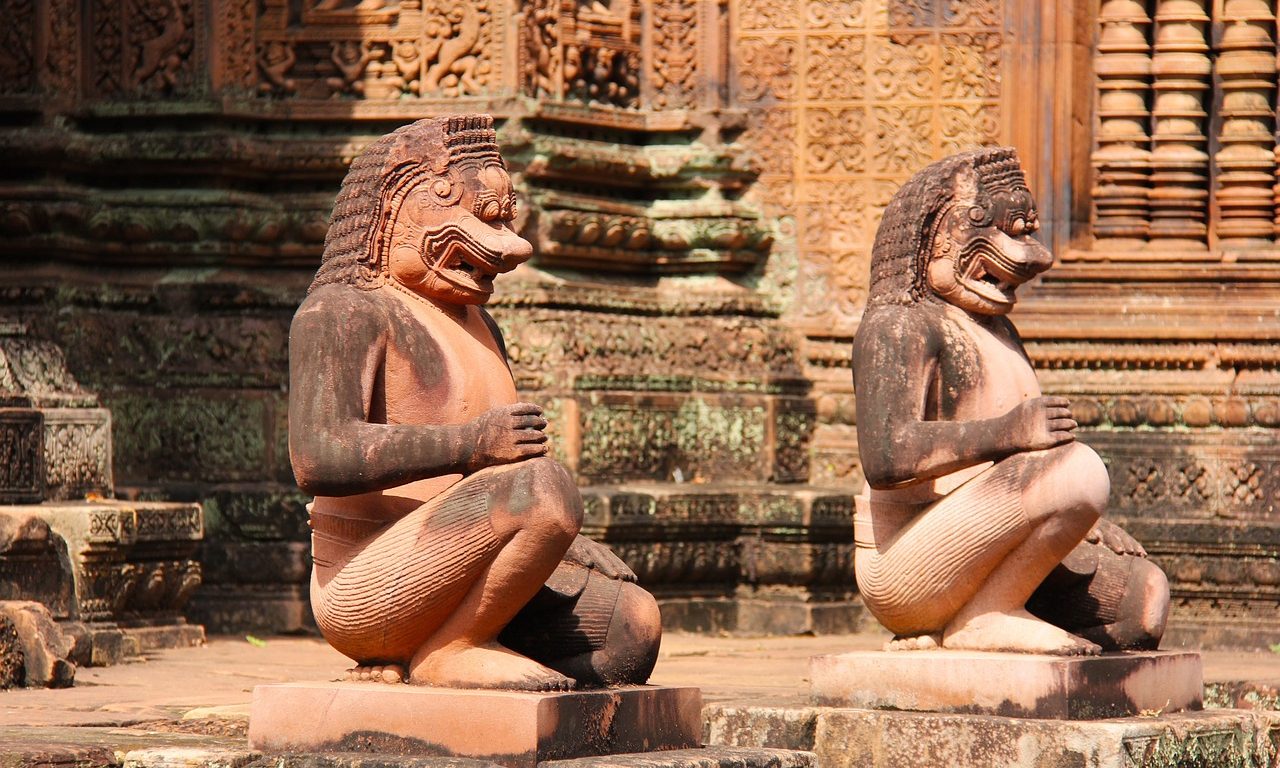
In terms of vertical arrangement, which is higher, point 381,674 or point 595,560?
point 595,560

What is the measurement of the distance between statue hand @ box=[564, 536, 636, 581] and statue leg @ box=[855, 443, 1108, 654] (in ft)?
3.65

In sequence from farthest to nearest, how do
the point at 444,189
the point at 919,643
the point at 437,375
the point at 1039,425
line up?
the point at 919,643, the point at 1039,425, the point at 444,189, the point at 437,375

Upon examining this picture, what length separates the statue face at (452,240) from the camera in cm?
532

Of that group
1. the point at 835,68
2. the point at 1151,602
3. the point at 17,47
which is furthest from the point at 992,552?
the point at 17,47

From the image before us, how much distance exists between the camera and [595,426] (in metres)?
10.5

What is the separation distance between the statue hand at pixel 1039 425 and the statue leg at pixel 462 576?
5.32 feet

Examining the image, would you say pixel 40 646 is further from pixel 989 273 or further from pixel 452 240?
pixel 989 273

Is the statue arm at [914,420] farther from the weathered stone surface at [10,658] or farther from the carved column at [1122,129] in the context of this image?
the carved column at [1122,129]

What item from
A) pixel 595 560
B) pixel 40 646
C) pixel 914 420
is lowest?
pixel 40 646

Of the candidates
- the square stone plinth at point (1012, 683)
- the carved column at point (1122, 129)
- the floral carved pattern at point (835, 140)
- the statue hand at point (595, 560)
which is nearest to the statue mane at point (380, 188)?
the statue hand at point (595, 560)

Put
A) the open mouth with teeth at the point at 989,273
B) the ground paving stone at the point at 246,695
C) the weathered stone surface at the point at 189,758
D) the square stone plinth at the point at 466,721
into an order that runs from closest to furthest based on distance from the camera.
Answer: the square stone plinth at the point at 466,721
the weathered stone surface at the point at 189,758
the ground paving stone at the point at 246,695
the open mouth with teeth at the point at 989,273

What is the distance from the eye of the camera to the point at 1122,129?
11148 mm

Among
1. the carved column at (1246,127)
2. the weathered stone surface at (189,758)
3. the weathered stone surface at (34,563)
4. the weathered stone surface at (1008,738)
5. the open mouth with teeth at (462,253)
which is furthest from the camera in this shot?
the carved column at (1246,127)

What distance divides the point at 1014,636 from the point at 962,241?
49.1 inches
